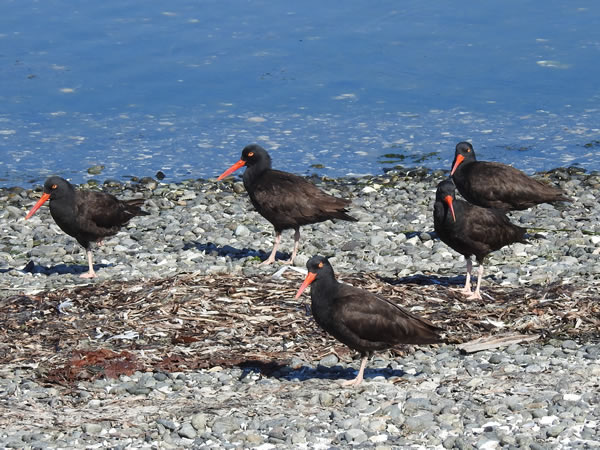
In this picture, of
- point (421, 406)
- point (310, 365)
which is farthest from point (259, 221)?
point (421, 406)

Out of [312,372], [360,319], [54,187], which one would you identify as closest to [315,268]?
[360,319]

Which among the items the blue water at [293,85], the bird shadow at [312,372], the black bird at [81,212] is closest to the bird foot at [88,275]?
the black bird at [81,212]

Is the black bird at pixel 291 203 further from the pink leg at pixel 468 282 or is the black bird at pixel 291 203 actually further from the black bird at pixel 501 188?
the pink leg at pixel 468 282

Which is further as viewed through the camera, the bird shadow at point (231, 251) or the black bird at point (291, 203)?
the bird shadow at point (231, 251)

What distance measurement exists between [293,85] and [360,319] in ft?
45.8

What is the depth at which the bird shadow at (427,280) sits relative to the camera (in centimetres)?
958

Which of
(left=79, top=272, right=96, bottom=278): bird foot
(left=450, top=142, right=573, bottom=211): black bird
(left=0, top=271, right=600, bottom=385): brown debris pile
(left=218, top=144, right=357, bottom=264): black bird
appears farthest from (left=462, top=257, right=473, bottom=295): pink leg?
(left=79, top=272, right=96, bottom=278): bird foot

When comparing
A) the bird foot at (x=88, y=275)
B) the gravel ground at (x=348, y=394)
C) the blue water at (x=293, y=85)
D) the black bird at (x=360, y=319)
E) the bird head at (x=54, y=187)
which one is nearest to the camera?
the gravel ground at (x=348, y=394)

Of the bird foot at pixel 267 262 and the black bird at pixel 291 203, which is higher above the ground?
the black bird at pixel 291 203

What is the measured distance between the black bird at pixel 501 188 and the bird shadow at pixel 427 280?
181cm

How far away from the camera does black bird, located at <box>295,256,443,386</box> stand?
274 inches

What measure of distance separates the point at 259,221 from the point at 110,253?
2198mm

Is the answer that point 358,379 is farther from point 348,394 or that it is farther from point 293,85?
point 293,85

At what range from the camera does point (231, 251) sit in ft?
37.3
